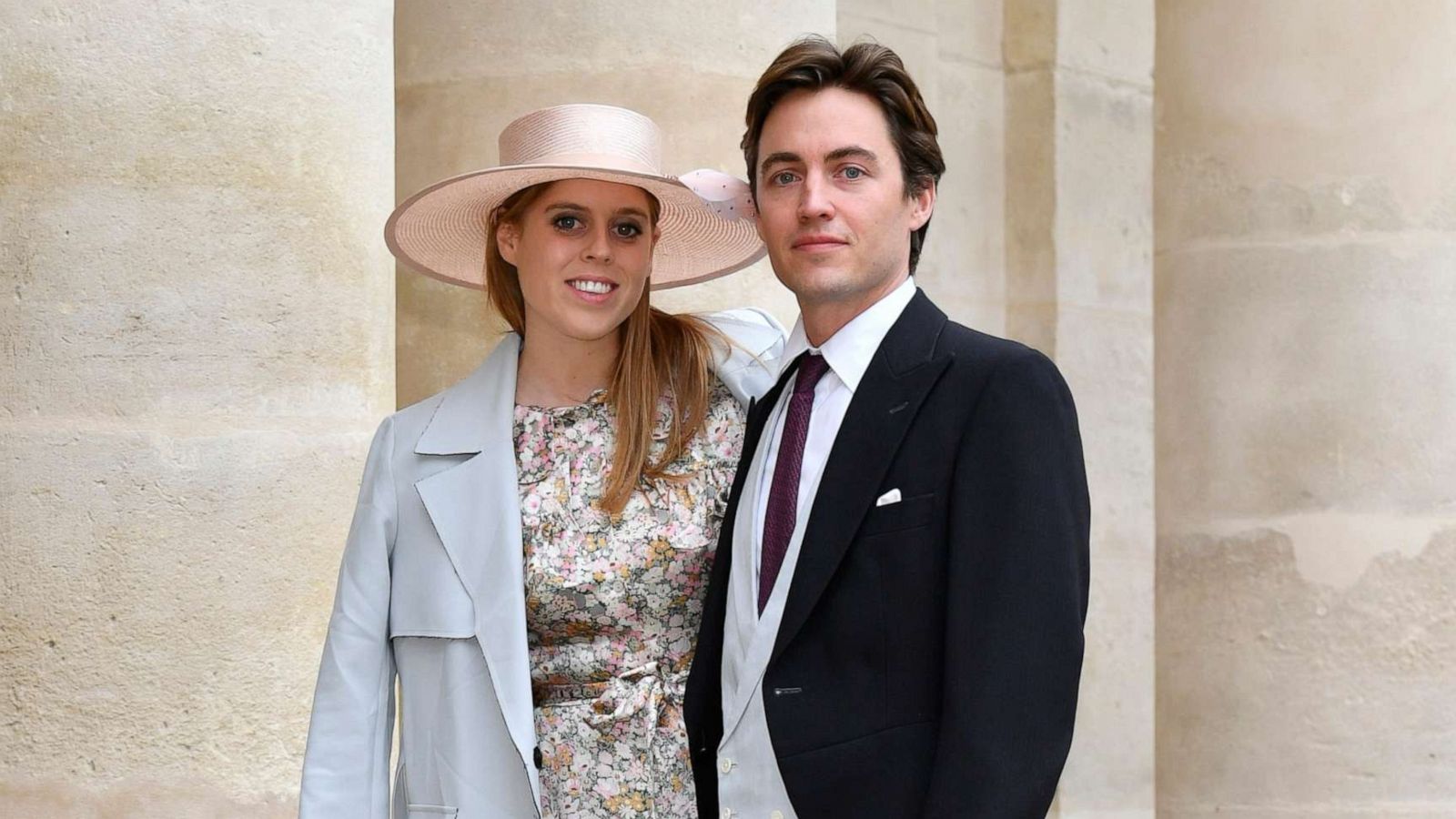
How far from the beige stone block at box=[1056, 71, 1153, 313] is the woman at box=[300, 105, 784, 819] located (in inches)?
125

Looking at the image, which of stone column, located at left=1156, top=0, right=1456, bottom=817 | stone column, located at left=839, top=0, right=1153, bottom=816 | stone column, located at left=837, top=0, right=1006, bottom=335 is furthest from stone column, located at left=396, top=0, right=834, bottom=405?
stone column, located at left=1156, top=0, right=1456, bottom=817

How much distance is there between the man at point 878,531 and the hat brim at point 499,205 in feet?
1.34

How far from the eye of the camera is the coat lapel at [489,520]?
8.60ft

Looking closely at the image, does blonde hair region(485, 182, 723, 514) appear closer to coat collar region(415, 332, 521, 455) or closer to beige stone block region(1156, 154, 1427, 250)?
coat collar region(415, 332, 521, 455)

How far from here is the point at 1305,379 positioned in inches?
219

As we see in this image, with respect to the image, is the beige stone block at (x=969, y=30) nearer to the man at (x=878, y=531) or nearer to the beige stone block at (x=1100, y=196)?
the beige stone block at (x=1100, y=196)

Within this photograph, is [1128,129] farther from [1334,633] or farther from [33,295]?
[33,295]

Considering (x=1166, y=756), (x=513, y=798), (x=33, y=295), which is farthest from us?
(x=1166, y=756)

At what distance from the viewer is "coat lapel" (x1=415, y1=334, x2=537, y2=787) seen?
2.62 meters

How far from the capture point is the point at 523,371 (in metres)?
2.92

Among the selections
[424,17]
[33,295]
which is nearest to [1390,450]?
[424,17]

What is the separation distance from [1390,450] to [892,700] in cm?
368

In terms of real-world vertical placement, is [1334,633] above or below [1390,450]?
below

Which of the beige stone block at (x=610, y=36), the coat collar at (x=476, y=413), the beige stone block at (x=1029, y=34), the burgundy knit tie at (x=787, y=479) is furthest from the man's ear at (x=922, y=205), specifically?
the beige stone block at (x=1029, y=34)
